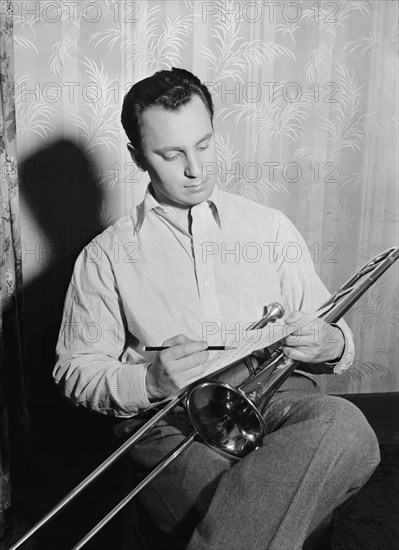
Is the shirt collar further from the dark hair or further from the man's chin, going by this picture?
the dark hair

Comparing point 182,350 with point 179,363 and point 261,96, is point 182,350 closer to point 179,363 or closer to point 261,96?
point 179,363

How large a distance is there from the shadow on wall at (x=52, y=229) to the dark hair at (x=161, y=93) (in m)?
0.58

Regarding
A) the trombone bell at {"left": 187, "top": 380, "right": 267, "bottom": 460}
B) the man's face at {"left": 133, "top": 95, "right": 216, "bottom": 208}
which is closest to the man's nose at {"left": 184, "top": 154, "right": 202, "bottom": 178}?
the man's face at {"left": 133, "top": 95, "right": 216, "bottom": 208}

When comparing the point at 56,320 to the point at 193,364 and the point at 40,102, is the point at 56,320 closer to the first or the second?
the point at 40,102

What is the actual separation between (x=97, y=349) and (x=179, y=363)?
0.30 m

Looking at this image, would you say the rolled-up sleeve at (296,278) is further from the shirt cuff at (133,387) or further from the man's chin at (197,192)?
the shirt cuff at (133,387)

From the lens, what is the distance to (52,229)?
233 cm

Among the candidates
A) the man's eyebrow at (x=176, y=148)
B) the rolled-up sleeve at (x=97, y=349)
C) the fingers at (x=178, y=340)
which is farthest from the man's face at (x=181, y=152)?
the fingers at (x=178, y=340)

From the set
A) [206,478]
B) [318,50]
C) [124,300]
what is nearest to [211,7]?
[318,50]

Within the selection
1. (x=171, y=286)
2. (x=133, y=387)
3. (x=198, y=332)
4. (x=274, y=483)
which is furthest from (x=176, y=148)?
(x=274, y=483)

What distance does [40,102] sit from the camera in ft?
7.29

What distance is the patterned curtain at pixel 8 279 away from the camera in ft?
6.55

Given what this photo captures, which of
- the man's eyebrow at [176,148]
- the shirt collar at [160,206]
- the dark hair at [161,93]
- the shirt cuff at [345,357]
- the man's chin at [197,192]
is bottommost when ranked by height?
the shirt cuff at [345,357]

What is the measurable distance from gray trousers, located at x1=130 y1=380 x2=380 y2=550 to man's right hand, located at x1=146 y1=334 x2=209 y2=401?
0.45 ft
